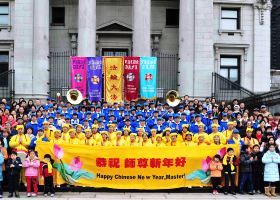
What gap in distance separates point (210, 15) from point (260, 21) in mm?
5214

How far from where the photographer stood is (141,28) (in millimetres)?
34656

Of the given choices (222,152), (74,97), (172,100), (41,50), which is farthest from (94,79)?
(222,152)

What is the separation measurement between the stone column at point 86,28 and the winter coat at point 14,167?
1653cm

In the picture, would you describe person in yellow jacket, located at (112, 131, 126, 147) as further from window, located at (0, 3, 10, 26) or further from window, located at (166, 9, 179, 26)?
window, located at (0, 3, 10, 26)

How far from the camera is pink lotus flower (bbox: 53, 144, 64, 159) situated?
63.4 ft

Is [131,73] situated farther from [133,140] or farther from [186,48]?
[133,140]

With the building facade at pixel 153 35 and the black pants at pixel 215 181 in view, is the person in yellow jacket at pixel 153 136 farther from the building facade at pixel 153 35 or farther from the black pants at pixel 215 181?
the building facade at pixel 153 35

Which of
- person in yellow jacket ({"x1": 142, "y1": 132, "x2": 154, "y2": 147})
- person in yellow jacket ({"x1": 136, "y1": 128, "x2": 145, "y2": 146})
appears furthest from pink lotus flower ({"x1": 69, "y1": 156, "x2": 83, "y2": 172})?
person in yellow jacket ({"x1": 142, "y1": 132, "x2": 154, "y2": 147})

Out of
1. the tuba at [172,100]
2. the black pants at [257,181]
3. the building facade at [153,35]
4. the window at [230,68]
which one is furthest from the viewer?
the window at [230,68]

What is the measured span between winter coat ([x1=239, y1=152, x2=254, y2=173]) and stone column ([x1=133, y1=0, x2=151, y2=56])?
54.3ft

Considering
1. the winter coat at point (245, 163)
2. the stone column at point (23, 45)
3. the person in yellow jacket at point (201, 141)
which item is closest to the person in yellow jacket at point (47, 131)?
the person in yellow jacket at point (201, 141)

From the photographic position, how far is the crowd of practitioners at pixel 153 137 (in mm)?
18781

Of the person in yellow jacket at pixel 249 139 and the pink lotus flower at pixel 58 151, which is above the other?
the person in yellow jacket at pixel 249 139

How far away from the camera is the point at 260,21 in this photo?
39.8m
